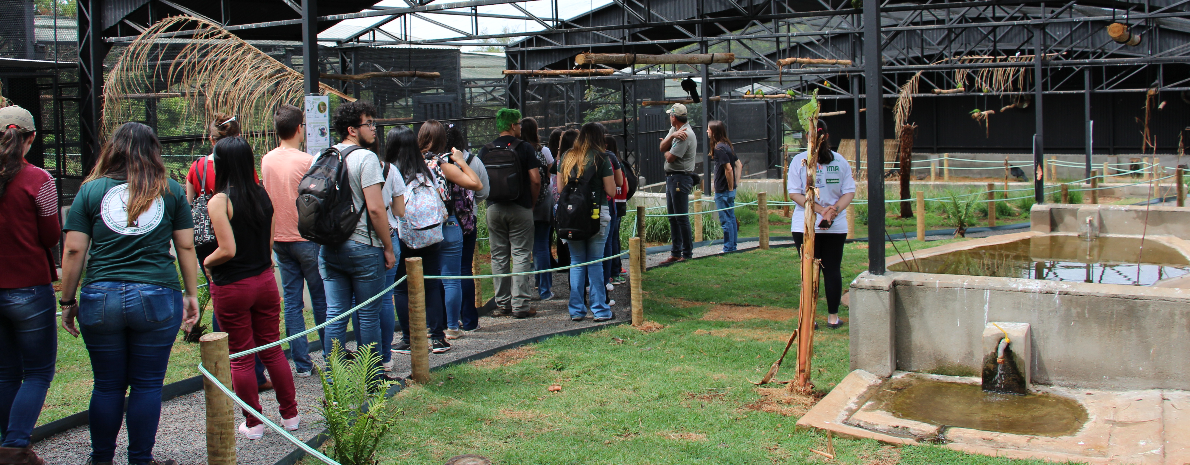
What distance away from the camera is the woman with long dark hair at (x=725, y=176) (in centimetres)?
1138

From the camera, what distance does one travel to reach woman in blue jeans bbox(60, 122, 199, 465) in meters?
3.87

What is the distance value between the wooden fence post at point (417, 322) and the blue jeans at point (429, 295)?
2.32ft

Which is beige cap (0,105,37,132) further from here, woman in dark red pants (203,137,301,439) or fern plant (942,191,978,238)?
fern plant (942,191,978,238)

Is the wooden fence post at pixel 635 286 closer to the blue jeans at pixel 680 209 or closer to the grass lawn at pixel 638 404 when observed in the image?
the grass lawn at pixel 638 404

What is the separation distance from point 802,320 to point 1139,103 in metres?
29.0

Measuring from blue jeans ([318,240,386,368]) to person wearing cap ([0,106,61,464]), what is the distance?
1.45 m

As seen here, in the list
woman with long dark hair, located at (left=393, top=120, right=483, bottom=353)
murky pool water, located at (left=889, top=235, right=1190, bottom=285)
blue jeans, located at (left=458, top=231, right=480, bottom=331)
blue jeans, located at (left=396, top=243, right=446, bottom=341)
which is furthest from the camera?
Result: murky pool water, located at (left=889, top=235, right=1190, bottom=285)

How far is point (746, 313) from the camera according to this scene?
27.0ft

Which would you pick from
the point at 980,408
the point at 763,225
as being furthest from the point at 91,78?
the point at 980,408

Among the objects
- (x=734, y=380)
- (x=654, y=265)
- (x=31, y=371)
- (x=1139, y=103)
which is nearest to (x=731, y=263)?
(x=654, y=265)

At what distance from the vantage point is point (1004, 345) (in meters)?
5.36

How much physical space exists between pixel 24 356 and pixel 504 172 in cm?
379

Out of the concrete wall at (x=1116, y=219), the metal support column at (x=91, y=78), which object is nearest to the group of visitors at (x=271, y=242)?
the concrete wall at (x=1116, y=219)

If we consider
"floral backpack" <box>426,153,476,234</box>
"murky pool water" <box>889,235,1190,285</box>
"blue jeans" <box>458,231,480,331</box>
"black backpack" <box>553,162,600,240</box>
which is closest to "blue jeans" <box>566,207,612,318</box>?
"black backpack" <box>553,162,600,240</box>
